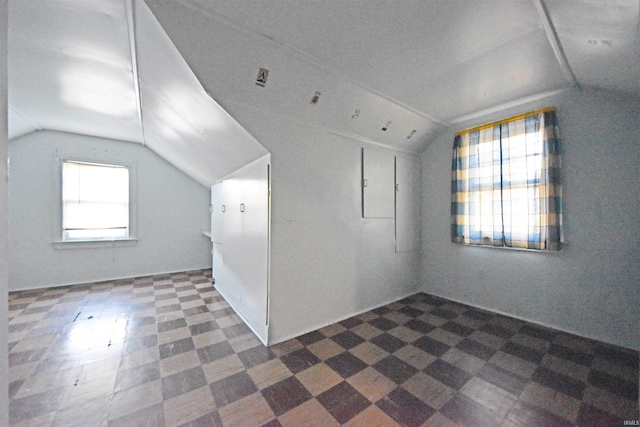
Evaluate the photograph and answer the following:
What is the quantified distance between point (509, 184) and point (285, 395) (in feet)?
10.3

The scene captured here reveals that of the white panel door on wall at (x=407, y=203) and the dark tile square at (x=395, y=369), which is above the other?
the white panel door on wall at (x=407, y=203)

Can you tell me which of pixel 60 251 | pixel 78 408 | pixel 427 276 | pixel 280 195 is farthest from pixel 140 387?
pixel 60 251

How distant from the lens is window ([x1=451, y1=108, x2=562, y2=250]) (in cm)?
233

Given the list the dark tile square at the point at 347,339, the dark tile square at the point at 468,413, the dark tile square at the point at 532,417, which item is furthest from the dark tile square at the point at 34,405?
the dark tile square at the point at 532,417

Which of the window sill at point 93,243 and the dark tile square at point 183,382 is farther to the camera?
the window sill at point 93,243

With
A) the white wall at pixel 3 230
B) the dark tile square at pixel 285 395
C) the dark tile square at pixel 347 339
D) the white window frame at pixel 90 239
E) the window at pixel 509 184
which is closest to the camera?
the white wall at pixel 3 230

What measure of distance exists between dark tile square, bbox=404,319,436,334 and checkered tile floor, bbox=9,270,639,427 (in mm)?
21

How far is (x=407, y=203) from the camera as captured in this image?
3.37 meters

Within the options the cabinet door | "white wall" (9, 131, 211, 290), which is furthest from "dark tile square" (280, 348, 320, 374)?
"white wall" (9, 131, 211, 290)

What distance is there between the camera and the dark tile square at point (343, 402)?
135cm

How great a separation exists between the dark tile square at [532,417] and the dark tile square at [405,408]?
1.58 feet

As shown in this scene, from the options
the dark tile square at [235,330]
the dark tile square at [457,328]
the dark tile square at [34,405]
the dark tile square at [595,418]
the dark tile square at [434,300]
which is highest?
the dark tile square at [34,405]

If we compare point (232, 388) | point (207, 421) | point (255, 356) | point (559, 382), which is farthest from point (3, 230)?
point (559, 382)

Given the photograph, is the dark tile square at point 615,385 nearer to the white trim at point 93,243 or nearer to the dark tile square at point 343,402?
the dark tile square at point 343,402
